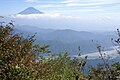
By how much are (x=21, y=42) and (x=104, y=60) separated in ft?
7.30

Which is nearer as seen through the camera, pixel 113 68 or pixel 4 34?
pixel 113 68

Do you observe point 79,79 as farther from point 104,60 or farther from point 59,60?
point 59,60

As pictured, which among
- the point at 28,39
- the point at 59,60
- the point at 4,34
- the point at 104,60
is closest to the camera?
the point at 104,60

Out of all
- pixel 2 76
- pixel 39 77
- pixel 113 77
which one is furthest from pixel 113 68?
pixel 2 76

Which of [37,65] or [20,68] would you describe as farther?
[37,65]

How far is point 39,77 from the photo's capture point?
6434 mm

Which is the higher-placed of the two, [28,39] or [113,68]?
[28,39]

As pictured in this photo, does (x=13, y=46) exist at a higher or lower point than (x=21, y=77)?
higher

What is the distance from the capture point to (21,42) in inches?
291

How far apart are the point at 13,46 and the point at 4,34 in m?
0.50

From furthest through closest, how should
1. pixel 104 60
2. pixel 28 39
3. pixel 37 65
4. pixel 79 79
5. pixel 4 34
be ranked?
pixel 28 39, pixel 4 34, pixel 37 65, pixel 104 60, pixel 79 79

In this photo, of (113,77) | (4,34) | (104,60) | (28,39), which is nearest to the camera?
(113,77)

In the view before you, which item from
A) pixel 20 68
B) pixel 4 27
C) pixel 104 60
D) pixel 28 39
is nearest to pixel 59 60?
pixel 28 39

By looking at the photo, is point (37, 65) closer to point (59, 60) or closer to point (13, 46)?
point (13, 46)
